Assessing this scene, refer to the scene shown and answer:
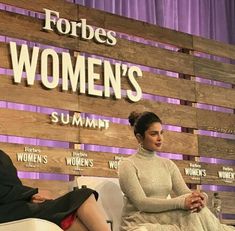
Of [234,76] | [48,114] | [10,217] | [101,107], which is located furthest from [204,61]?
[10,217]

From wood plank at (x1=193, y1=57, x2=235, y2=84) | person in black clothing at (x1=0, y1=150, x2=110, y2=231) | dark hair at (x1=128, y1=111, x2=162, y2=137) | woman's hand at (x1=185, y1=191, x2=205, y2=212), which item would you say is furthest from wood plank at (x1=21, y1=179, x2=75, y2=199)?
wood plank at (x1=193, y1=57, x2=235, y2=84)

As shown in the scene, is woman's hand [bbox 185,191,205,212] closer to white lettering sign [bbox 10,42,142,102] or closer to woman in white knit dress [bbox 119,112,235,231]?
woman in white knit dress [bbox 119,112,235,231]

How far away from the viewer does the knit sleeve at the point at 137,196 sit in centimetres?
347

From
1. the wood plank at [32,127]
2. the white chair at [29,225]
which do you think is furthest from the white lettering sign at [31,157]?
the white chair at [29,225]

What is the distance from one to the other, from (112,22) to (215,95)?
4.72ft

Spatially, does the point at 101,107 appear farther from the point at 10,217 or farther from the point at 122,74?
the point at 10,217

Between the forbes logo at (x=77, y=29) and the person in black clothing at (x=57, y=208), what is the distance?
2.06 metres

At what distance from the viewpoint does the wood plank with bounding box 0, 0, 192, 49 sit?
15.1ft

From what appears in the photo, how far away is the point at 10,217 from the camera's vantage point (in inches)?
106

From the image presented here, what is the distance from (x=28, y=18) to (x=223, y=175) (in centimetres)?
261

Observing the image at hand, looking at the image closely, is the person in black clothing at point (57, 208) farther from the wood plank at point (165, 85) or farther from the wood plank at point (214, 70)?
the wood plank at point (214, 70)

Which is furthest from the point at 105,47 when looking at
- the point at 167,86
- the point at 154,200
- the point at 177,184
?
the point at 154,200

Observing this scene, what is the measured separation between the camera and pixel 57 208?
275 centimetres

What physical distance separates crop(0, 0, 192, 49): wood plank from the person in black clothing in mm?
2043
